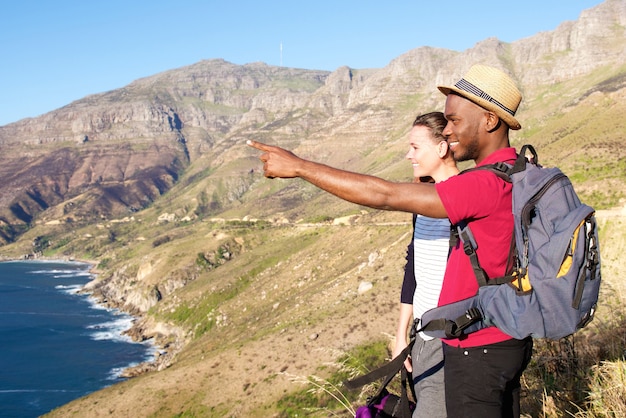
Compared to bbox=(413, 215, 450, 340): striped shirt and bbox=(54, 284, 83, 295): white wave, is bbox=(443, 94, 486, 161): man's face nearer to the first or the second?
bbox=(413, 215, 450, 340): striped shirt

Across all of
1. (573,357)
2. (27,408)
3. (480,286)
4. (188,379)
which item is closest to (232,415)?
(188,379)

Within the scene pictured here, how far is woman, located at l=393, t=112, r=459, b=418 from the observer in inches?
151

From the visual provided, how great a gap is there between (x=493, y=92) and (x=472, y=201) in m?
0.93

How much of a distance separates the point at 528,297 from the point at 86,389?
8479cm

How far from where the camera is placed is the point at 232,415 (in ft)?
104

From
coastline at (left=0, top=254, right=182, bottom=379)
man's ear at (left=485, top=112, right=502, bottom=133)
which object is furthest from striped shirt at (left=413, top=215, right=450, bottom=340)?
coastline at (left=0, top=254, right=182, bottom=379)

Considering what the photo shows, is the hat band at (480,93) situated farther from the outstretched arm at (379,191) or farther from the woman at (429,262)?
the outstretched arm at (379,191)

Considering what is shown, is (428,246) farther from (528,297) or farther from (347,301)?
(347,301)

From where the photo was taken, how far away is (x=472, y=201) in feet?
9.91

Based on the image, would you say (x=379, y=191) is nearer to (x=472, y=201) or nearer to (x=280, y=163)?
(x=472, y=201)

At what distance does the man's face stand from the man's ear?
0.13 ft

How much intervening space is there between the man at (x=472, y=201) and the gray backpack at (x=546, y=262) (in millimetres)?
162

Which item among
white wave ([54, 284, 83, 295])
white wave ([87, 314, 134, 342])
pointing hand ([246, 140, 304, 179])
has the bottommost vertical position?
white wave ([54, 284, 83, 295])

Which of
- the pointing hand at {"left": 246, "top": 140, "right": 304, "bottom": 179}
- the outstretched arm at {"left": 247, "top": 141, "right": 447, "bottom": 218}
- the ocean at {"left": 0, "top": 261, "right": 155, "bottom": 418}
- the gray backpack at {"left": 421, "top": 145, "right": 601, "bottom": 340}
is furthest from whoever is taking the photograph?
the ocean at {"left": 0, "top": 261, "right": 155, "bottom": 418}
